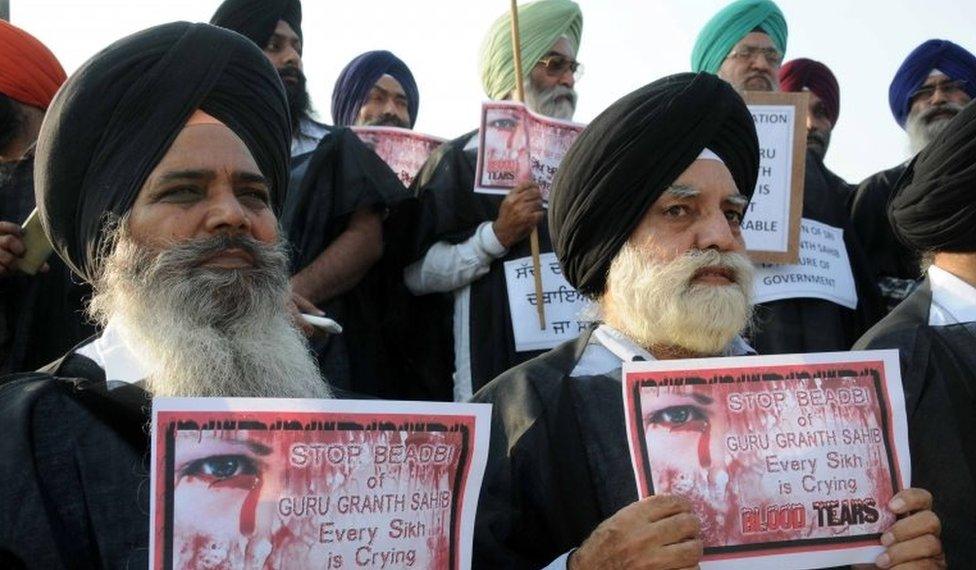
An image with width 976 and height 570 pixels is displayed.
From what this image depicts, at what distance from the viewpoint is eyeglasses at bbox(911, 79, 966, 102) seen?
6691 mm

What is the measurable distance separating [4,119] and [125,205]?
2294 millimetres

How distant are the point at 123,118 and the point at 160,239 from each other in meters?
0.28

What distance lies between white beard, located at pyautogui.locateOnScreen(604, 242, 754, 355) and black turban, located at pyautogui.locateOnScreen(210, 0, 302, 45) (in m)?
2.69

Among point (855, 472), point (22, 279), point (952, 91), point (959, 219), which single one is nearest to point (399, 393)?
point (22, 279)

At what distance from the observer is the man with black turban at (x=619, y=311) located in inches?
110

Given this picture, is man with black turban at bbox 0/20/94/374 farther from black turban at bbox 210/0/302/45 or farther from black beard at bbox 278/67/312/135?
black beard at bbox 278/67/312/135

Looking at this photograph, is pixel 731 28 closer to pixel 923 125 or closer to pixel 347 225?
pixel 923 125

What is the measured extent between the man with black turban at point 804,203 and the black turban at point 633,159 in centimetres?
64

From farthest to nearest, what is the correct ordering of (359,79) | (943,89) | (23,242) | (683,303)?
(359,79)
(943,89)
(23,242)
(683,303)

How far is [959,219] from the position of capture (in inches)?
131

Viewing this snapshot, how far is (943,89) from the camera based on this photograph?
6.72 metres

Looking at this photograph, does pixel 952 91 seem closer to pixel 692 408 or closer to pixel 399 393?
pixel 399 393

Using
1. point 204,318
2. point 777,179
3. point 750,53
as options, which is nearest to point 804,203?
point 777,179

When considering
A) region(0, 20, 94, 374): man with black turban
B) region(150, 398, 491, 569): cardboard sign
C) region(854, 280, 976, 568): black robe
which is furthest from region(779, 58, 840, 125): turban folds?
region(150, 398, 491, 569): cardboard sign
